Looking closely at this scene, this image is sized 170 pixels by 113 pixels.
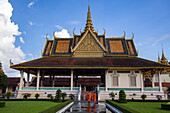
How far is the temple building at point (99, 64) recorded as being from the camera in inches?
825

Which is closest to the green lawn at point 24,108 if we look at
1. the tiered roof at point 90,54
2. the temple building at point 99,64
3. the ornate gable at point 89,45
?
the temple building at point 99,64

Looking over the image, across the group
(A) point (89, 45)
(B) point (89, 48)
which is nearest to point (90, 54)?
(B) point (89, 48)

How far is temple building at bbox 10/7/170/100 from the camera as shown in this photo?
21.0m

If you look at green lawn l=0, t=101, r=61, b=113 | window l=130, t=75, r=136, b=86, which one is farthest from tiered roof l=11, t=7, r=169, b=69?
green lawn l=0, t=101, r=61, b=113

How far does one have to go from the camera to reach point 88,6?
34000 mm

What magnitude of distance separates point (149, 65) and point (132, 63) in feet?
6.89

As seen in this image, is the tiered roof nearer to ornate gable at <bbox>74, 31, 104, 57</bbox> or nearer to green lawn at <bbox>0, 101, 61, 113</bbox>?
ornate gable at <bbox>74, 31, 104, 57</bbox>

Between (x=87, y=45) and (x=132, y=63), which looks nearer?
(x=132, y=63)

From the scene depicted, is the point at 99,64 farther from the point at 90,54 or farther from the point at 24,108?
the point at 24,108

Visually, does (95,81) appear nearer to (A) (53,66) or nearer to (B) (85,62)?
(B) (85,62)

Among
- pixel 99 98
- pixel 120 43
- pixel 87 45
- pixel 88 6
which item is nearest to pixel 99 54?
pixel 87 45

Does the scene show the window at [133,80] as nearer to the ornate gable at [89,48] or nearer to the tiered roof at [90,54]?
the tiered roof at [90,54]

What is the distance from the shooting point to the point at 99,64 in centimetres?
2141

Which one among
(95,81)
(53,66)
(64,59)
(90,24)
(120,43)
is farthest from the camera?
(95,81)
